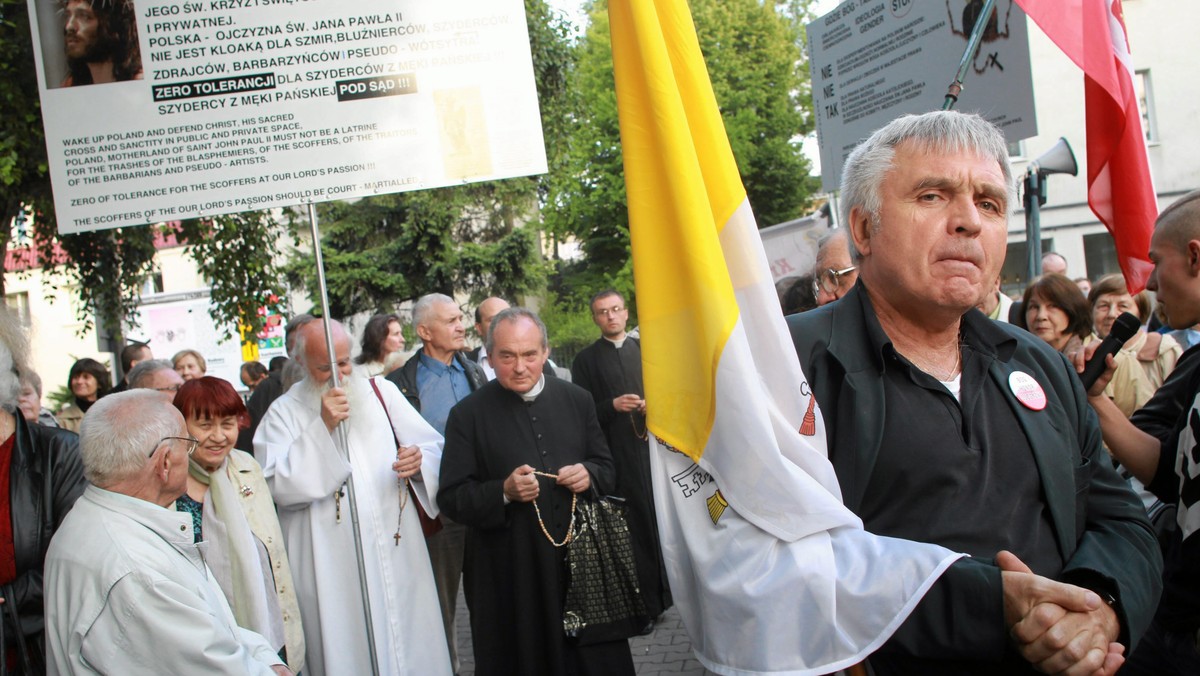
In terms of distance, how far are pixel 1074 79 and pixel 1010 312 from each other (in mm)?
20273

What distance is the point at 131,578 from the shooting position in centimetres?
287

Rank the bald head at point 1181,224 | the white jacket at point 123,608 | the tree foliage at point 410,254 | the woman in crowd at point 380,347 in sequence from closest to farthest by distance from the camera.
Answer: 1. the bald head at point 1181,224
2. the white jacket at point 123,608
3. the woman in crowd at point 380,347
4. the tree foliage at point 410,254

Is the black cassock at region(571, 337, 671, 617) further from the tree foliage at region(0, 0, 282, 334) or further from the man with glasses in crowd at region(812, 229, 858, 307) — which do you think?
the tree foliage at region(0, 0, 282, 334)

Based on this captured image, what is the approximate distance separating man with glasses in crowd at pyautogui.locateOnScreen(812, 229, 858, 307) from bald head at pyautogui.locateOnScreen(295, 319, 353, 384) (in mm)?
2391

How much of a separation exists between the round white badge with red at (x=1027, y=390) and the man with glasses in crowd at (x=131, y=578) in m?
2.39

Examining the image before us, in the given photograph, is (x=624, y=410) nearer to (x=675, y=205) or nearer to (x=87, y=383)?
(x=675, y=205)

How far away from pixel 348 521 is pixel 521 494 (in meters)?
0.98

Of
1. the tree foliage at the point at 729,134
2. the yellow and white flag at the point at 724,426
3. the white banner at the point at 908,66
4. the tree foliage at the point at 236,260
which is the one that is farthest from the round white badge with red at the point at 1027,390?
the tree foliage at the point at 729,134

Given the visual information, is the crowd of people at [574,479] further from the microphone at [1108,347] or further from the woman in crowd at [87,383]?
the woman in crowd at [87,383]

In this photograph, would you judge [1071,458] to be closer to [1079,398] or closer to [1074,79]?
[1079,398]

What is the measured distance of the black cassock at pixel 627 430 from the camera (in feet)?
20.6

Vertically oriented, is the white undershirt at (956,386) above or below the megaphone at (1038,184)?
below

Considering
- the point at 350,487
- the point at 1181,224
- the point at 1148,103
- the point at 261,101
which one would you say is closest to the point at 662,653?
the point at 350,487

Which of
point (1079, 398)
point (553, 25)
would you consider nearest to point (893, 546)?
point (1079, 398)
